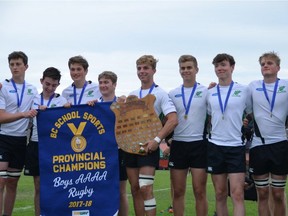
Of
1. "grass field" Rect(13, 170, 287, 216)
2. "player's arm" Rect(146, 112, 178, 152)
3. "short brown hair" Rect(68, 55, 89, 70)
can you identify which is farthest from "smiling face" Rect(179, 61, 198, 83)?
"grass field" Rect(13, 170, 287, 216)

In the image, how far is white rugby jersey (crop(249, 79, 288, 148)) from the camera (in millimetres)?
8281

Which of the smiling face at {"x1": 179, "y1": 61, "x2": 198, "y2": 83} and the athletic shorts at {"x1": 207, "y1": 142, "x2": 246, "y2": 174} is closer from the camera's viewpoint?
the athletic shorts at {"x1": 207, "y1": 142, "x2": 246, "y2": 174}

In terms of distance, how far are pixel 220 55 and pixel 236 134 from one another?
48.5 inches

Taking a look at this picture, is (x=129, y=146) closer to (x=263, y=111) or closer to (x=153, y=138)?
(x=153, y=138)

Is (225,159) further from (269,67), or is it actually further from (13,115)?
(13,115)

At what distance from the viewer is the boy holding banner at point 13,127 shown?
29.5 feet

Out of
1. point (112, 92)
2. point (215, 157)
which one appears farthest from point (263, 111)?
point (112, 92)

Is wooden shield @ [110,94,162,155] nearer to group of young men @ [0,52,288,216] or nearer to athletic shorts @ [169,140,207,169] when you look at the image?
group of young men @ [0,52,288,216]

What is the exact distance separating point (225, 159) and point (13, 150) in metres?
3.42

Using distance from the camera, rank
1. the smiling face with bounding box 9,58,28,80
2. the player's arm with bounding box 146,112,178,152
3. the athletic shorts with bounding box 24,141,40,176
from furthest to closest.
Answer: the smiling face with bounding box 9,58,28,80, the athletic shorts with bounding box 24,141,40,176, the player's arm with bounding box 146,112,178,152

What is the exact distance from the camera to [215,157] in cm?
821

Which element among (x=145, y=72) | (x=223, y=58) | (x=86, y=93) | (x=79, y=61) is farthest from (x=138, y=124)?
(x=223, y=58)

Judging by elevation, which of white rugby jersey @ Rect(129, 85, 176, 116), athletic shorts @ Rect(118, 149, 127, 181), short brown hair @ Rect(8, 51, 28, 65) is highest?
short brown hair @ Rect(8, 51, 28, 65)

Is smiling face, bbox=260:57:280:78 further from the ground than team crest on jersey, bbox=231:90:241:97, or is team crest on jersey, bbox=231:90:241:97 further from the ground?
smiling face, bbox=260:57:280:78
